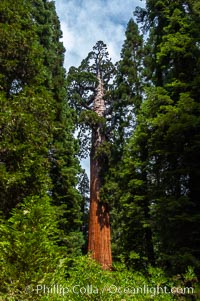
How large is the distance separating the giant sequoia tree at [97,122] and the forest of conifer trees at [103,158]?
0.15 ft

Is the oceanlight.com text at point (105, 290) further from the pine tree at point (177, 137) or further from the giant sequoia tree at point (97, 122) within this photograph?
the giant sequoia tree at point (97, 122)

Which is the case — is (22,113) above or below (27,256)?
above

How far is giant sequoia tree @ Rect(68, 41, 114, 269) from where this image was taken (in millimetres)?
13031

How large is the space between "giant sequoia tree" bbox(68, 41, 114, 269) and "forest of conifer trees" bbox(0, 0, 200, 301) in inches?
1.8

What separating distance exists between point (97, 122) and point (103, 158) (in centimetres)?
154

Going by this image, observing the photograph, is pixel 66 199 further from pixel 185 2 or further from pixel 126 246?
pixel 185 2

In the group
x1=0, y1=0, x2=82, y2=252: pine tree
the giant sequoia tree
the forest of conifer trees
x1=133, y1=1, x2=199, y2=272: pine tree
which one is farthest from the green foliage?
the giant sequoia tree

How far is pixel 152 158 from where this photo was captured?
9.84 m

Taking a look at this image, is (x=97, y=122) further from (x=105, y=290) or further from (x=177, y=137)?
(x=105, y=290)

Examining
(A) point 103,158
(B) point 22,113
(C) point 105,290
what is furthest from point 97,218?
(C) point 105,290

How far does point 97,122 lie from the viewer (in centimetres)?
1409

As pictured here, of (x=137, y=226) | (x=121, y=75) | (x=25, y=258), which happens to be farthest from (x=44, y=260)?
(x=121, y=75)

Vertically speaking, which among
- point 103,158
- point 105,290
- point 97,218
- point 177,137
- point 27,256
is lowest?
point 105,290

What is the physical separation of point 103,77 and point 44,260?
1231cm
